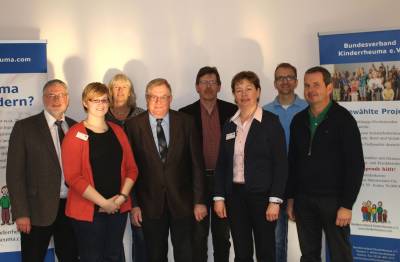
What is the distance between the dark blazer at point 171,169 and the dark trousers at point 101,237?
0.71 ft

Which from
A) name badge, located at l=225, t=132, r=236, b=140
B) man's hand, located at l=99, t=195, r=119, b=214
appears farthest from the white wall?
man's hand, located at l=99, t=195, r=119, b=214

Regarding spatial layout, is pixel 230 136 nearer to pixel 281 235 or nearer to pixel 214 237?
pixel 214 237

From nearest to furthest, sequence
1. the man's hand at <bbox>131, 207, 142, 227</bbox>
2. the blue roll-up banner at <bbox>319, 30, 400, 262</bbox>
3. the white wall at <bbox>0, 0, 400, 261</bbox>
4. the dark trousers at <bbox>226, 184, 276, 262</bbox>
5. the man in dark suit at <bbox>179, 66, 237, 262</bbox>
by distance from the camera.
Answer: the dark trousers at <bbox>226, 184, 276, 262</bbox> → the man's hand at <bbox>131, 207, 142, 227</bbox> → the man in dark suit at <bbox>179, 66, 237, 262</bbox> → the blue roll-up banner at <bbox>319, 30, 400, 262</bbox> → the white wall at <bbox>0, 0, 400, 261</bbox>

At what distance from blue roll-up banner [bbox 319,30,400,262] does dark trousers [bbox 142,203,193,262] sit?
159 centimetres

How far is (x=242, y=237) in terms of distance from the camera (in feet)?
8.61

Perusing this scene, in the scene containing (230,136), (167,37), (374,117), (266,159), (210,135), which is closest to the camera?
(266,159)

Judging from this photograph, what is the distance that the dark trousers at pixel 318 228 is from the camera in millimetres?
2520

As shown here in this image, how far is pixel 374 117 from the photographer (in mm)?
3416

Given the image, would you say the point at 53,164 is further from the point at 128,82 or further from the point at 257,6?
the point at 257,6

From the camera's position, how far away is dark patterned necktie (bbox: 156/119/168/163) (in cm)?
270

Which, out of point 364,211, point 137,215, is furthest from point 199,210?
point 364,211

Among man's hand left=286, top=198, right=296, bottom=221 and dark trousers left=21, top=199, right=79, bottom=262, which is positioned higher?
man's hand left=286, top=198, right=296, bottom=221

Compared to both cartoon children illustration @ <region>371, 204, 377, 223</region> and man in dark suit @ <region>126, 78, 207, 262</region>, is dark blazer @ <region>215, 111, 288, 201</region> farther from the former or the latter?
cartoon children illustration @ <region>371, 204, 377, 223</region>

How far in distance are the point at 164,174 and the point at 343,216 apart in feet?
3.73
